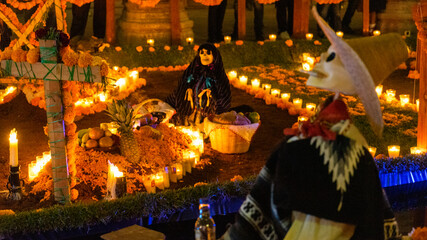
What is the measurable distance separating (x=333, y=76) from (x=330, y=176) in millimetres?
527

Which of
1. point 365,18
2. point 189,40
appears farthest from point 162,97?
point 365,18

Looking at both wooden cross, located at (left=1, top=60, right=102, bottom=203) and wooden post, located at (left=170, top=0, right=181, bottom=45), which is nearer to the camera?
wooden cross, located at (left=1, top=60, right=102, bottom=203)

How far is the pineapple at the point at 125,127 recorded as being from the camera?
6.81m

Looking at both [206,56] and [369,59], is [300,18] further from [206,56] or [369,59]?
[369,59]

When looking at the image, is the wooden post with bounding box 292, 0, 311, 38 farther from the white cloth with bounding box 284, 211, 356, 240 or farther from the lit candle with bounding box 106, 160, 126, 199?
the white cloth with bounding box 284, 211, 356, 240

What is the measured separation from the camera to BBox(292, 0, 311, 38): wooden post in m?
13.8

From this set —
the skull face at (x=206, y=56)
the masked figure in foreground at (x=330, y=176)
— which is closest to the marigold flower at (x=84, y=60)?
the masked figure in foreground at (x=330, y=176)

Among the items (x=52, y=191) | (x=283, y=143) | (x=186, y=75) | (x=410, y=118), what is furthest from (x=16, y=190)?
Result: (x=410, y=118)

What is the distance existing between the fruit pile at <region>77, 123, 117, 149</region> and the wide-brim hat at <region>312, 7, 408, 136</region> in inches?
162

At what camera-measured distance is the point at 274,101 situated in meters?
9.99

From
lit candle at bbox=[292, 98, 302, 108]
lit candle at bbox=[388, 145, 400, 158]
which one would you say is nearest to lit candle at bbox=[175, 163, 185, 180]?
lit candle at bbox=[388, 145, 400, 158]

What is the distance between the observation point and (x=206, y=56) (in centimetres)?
824

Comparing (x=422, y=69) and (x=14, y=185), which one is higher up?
(x=422, y=69)

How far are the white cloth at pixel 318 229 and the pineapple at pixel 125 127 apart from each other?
3708mm
